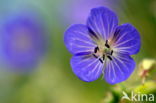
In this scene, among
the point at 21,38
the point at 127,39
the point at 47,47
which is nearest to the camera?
the point at 127,39

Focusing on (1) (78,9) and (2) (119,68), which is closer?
(2) (119,68)

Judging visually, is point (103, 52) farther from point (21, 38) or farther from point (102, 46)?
point (21, 38)

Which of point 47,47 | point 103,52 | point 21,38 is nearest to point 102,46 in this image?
point 103,52

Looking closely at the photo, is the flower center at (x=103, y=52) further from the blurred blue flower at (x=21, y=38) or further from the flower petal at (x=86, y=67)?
the blurred blue flower at (x=21, y=38)

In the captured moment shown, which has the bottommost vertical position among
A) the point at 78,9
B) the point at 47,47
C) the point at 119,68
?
the point at 119,68

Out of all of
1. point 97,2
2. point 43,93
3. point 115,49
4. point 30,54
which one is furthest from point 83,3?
point 115,49

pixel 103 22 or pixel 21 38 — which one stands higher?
pixel 21 38
